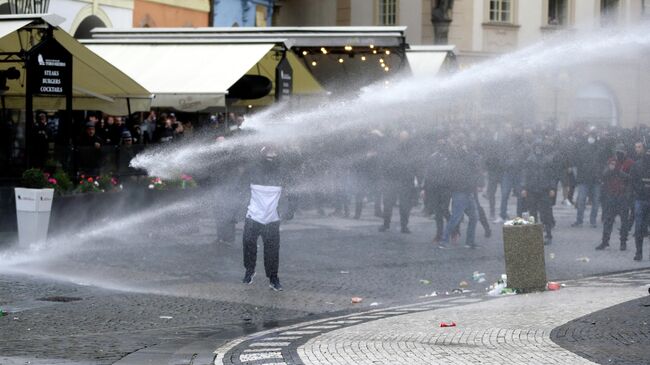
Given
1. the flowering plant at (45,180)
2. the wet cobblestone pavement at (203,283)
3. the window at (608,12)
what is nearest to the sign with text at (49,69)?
the flowering plant at (45,180)

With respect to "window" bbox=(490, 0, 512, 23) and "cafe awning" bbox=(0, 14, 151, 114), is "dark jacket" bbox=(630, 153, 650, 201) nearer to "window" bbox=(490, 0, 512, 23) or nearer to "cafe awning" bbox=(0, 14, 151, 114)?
"cafe awning" bbox=(0, 14, 151, 114)

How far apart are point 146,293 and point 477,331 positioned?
441cm

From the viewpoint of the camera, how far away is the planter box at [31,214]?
59.9 feet

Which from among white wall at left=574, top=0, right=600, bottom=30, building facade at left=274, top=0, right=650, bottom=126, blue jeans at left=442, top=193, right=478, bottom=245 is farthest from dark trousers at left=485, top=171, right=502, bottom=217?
white wall at left=574, top=0, right=600, bottom=30

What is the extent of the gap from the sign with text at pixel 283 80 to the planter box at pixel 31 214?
7142mm

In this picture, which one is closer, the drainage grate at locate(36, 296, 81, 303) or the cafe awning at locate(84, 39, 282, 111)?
the drainage grate at locate(36, 296, 81, 303)

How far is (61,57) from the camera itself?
A: 19438mm

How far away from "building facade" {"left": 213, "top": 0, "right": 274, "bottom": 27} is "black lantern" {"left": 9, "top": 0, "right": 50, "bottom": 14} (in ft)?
33.3

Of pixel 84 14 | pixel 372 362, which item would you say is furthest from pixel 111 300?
pixel 84 14

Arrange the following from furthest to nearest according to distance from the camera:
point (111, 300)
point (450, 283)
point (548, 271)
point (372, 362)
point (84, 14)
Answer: point (84, 14) → point (548, 271) → point (450, 283) → point (111, 300) → point (372, 362)

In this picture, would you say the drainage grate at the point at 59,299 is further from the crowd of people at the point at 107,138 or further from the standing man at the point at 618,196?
the standing man at the point at 618,196

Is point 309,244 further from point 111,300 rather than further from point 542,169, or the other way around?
point 111,300

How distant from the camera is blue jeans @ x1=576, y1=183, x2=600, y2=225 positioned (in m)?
26.9

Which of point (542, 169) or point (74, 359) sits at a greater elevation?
point (542, 169)
